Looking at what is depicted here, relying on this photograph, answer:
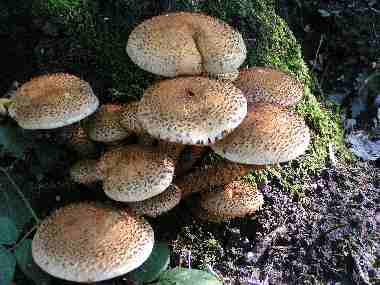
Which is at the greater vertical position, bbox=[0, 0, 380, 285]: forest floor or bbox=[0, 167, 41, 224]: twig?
bbox=[0, 167, 41, 224]: twig

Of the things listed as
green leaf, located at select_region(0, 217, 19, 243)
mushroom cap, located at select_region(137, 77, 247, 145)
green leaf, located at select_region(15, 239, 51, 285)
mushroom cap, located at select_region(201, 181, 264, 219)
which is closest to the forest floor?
green leaf, located at select_region(15, 239, 51, 285)

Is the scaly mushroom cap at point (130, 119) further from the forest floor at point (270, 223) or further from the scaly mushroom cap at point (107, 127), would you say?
the forest floor at point (270, 223)

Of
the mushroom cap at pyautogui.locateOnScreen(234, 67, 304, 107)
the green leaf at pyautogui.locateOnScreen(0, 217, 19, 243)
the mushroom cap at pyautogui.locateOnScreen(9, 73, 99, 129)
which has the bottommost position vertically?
the green leaf at pyautogui.locateOnScreen(0, 217, 19, 243)

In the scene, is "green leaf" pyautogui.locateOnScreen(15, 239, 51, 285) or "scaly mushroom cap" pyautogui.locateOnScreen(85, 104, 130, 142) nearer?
"green leaf" pyautogui.locateOnScreen(15, 239, 51, 285)

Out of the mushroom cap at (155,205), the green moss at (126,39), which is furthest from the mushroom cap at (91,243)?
the green moss at (126,39)

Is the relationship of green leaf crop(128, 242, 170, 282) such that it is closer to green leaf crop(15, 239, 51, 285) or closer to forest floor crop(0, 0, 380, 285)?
forest floor crop(0, 0, 380, 285)

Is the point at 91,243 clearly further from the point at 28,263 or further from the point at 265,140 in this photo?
the point at 265,140

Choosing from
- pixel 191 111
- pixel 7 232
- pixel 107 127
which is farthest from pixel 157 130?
pixel 7 232

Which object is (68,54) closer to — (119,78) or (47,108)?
(119,78)
